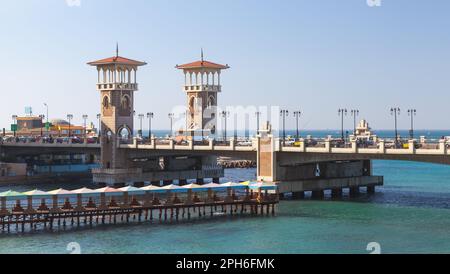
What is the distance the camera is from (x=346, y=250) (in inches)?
2409

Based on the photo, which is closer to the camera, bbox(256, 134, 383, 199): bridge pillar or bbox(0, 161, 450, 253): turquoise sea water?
bbox(0, 161, 450, 253): turquoise sea water

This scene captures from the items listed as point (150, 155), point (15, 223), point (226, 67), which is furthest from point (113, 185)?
point (15, 223)

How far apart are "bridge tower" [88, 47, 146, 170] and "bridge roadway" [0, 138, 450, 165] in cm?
286

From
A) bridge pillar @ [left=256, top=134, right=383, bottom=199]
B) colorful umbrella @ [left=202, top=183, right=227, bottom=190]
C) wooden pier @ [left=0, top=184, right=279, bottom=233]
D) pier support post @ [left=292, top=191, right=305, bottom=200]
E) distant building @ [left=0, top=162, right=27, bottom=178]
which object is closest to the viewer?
wooden pier @ [left=0, top=184, right=279, bottom=233]

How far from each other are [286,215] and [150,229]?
17.0m

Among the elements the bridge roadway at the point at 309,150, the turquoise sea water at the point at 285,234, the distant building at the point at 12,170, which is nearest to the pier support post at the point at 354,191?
the bridge roadway at the point at 309,150

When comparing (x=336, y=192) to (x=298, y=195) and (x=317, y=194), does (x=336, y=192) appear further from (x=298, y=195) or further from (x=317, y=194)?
(x=298, y=195)

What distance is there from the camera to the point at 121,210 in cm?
7662

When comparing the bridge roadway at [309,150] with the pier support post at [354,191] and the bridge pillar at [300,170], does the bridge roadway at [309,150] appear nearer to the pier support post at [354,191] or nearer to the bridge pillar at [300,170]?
the bridge pillar at [300,170]

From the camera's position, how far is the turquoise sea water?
203 feet

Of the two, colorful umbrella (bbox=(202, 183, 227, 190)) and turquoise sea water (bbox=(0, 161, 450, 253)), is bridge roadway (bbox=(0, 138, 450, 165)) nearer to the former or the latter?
turquoise sea water (bbox=(0, 161, 450, 253))

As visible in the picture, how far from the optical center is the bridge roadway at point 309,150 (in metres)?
83.8

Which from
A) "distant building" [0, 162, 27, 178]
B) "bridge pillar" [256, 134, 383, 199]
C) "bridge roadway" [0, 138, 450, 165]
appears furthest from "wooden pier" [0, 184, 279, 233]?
"distant building" [0, 162, 27, 178]

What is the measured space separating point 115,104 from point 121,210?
51.3 metres
